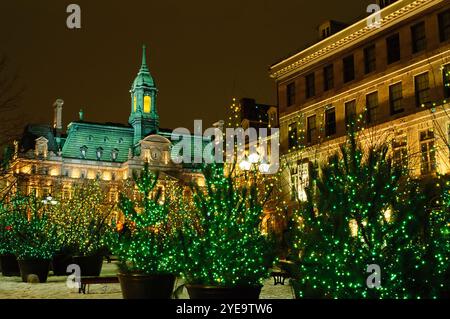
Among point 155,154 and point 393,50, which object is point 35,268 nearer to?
point 393,50

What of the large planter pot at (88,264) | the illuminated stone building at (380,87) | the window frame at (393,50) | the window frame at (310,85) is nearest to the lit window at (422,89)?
the illuminated stone building at (380,87)

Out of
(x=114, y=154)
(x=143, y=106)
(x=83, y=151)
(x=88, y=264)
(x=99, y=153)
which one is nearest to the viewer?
(x=88, y=264)

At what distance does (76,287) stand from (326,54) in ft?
78.5

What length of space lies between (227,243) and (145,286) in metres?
3.52

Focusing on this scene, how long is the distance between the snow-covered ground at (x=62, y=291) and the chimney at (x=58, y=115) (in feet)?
255


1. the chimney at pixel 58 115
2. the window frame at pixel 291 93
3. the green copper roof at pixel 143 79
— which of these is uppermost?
the green copper roof at pixel 143 79

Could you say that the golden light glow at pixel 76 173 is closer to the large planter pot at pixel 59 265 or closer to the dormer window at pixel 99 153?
the dormer window at pixel 99 153

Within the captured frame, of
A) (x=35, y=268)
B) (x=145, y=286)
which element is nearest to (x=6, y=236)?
(x=35, y=268)

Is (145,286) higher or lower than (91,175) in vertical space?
lower

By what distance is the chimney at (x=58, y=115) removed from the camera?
9712 cm

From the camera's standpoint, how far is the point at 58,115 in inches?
3895

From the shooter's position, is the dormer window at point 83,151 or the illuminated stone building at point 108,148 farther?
the dormer window at point 83,151

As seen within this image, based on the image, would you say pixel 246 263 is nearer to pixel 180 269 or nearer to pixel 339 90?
pixel 180 269
